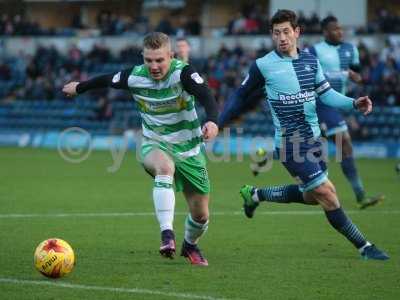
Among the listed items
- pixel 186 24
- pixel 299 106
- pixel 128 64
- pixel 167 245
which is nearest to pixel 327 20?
pixel 299 106

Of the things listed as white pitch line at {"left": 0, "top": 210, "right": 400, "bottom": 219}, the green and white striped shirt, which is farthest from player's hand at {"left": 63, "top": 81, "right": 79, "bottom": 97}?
white pitch line at {"left": 0, "top": 210, "right": 400, "bottom": 219}

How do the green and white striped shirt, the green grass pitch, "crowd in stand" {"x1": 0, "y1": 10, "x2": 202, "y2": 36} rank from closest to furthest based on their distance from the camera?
the green grass pitch < the green and white striped shirt < "crowd in stand" {"x1": 0, "y1": 10, "x2": 202, "y2": 36}

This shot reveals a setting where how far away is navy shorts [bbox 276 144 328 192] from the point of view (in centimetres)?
968

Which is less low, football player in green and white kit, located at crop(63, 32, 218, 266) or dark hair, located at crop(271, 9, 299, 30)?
dark hair, located at crop(271, 9, 299, 30)

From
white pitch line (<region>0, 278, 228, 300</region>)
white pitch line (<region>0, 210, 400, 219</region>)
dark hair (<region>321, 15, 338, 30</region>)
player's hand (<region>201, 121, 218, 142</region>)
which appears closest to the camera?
white pitch line (<region>0, 278, 228, 300</region>)

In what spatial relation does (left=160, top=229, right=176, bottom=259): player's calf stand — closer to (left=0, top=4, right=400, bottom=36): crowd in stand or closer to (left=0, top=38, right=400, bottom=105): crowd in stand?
(left=0, top=38, right=400, bottom=105): crowd in stand

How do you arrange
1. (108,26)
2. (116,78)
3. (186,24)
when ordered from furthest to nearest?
(108,26)
(186,24)
(116,78)

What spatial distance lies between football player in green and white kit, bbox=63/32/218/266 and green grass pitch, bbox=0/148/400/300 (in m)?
0.52

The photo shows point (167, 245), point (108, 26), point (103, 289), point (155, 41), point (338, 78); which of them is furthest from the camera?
point (108, 26)

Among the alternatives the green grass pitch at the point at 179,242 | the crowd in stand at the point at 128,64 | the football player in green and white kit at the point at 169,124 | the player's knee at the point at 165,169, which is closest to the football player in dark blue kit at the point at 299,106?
the green grass pitch at the point at 179,242

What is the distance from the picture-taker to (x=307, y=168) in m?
9.69

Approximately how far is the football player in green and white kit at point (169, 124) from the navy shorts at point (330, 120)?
5.32m

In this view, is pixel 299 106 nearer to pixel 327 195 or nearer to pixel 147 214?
pixel 327 195

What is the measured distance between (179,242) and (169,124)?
1.97 m
